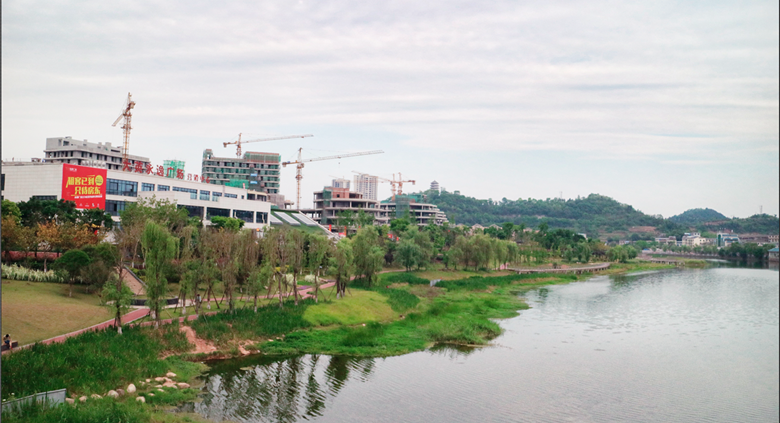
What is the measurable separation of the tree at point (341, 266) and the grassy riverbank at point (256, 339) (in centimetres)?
86

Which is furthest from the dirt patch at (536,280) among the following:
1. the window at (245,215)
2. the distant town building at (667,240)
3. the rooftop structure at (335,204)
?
the distant town building at (667,240)

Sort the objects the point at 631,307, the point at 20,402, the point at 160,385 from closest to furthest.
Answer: the point at 20,402
the point at 160,385
the point at 631,307

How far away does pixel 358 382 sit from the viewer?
22.3 m

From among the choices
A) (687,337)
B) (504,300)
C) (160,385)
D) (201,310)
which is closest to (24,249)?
(201,310)

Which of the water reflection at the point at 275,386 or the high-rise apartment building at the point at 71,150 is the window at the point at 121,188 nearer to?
the water reflection at the point at 275,386

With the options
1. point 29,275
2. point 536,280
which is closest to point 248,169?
point 536,280

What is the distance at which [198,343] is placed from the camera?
2467cm

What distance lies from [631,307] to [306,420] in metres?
32.8

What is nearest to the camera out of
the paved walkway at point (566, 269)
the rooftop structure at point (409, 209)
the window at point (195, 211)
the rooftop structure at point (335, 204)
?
the window at point (195, 211)

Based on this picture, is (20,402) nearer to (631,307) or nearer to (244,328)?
(244,328)

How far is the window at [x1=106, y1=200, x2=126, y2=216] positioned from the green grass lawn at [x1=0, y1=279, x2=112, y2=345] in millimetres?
22847

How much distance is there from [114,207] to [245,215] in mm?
16820

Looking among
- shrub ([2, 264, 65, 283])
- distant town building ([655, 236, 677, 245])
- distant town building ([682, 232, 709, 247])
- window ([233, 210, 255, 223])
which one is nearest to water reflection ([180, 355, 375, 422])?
shrub ([2, 264, 65, 283])

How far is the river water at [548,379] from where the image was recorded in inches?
735
